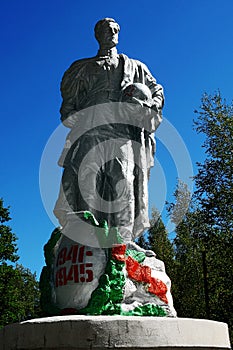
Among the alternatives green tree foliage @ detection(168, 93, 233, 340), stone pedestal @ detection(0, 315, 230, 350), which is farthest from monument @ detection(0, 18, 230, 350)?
green tree foliage @ detection(168, 93, 233, 340)

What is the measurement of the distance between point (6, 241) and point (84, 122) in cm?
1864

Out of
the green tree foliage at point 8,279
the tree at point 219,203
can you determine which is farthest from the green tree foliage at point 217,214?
the green tree foliage at point 8,279

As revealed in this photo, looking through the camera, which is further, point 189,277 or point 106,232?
point 189,277

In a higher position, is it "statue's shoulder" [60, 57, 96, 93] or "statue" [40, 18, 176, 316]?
"statue's shoulder" [60, 57, 96, 93]

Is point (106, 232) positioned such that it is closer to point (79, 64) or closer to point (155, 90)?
point (155, 90)

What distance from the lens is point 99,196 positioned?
6.56m

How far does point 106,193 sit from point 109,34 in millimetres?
2414

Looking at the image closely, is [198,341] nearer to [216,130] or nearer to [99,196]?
[99,196]

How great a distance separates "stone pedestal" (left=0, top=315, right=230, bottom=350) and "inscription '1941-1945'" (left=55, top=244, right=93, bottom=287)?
36.0 inches

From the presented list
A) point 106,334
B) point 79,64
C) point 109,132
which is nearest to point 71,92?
point 79,64

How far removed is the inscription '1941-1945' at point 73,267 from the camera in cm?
549

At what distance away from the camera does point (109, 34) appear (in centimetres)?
736

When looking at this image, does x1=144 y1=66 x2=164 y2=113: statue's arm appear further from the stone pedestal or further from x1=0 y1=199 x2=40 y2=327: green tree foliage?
x1=0 y1=199 x2=40 y2=327: green tree foliage

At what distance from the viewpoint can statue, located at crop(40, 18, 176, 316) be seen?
549 centimetres
